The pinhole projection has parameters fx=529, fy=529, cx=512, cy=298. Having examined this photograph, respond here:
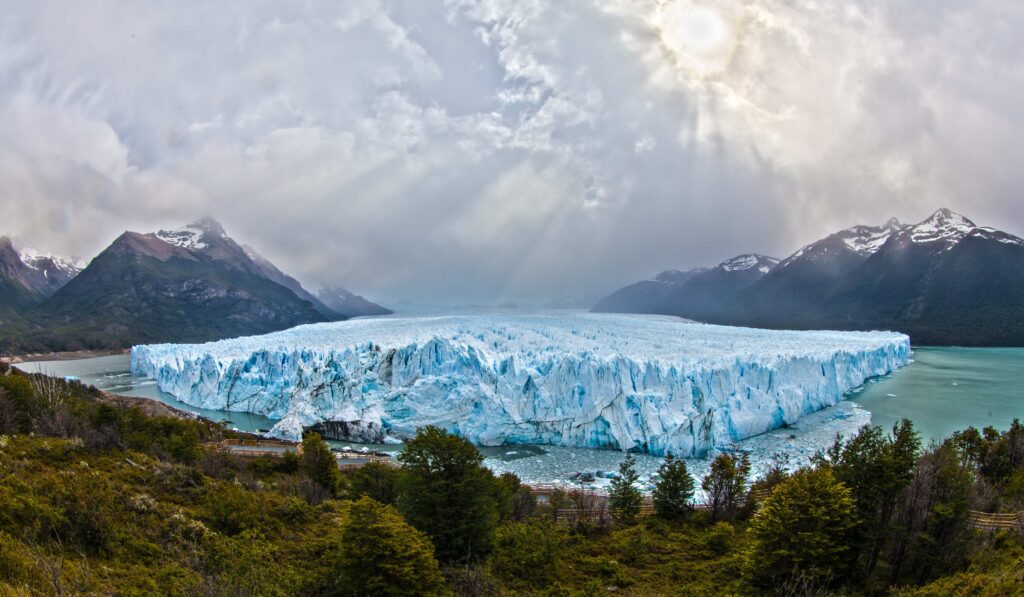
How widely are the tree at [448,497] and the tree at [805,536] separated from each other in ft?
17.3

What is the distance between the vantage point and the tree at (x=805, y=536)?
9.38m

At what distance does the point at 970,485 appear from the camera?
10.1 metres

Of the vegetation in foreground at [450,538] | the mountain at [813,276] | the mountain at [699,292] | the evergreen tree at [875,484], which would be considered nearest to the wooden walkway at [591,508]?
the vegetation in foreground at [450,538]

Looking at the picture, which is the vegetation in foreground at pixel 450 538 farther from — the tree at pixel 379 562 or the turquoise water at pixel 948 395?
the turquoise water at pixel 948 395

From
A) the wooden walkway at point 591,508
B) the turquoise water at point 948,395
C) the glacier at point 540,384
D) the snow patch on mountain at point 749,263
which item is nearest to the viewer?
the wooden walkway at point 591,508

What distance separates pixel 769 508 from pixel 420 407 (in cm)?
2353

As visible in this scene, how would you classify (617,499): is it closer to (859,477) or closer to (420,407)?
(859,477)

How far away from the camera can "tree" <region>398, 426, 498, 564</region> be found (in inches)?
425

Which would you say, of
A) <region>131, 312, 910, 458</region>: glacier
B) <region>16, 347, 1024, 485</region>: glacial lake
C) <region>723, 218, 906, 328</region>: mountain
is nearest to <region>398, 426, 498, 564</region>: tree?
<region>16, 347, 1024, 485</region>: glacial lake

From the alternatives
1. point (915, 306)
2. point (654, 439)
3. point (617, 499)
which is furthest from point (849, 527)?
point (915, 306)

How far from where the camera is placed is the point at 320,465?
18.6 m

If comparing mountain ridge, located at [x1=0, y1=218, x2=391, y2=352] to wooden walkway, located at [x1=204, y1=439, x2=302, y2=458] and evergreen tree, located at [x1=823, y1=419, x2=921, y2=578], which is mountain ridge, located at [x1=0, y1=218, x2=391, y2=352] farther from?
evergreen tree, located at [x1=823, y1=419, x2=921, y2=578]

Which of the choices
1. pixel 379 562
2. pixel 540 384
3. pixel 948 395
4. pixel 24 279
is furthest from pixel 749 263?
pixel 24 279

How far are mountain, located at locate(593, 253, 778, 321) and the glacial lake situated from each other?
243ft
